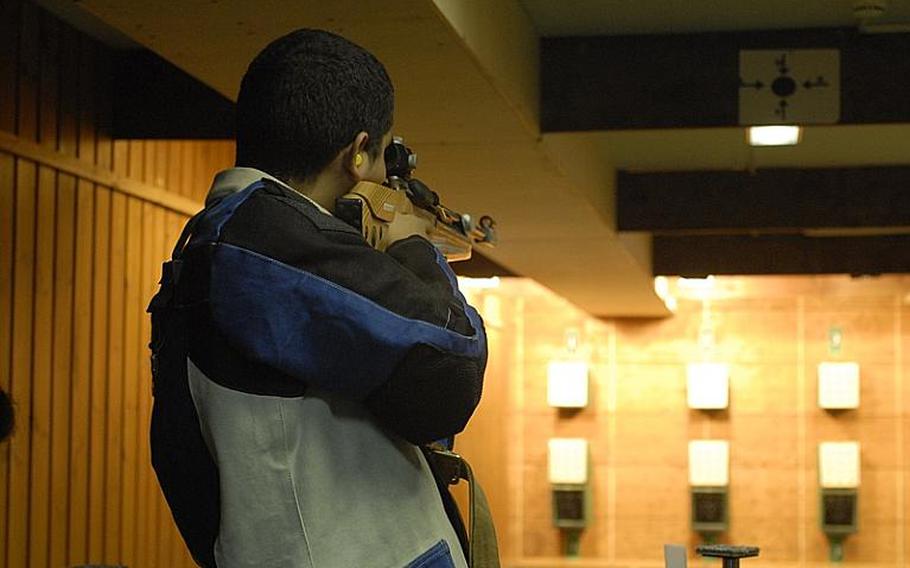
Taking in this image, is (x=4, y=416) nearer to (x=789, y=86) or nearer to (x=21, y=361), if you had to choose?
(x=21, y=361)

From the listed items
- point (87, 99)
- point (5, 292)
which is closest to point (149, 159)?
point (87, 99)

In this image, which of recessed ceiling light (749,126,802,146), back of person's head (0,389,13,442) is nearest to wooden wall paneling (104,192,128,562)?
back of person's head (0,389,13,442)

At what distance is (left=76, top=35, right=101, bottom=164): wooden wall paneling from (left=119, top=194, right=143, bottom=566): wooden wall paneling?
396mm

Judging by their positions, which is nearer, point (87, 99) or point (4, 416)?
point (4, 416)

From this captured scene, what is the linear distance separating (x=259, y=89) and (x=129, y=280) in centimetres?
419

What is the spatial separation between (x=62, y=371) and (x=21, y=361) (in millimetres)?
299

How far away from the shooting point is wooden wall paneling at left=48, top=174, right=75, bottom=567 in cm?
484

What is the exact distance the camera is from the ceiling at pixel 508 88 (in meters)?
3.08

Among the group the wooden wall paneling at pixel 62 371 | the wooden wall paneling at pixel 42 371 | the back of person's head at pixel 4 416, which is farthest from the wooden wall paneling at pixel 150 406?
the back of person's head at pixel 4 416

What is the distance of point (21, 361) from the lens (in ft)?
15.2

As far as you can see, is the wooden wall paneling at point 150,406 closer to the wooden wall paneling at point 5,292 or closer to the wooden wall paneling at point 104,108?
the wooden wall paneling at point 104,108

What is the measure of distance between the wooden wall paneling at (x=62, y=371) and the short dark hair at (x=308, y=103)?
364 centimetres

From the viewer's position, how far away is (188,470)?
1.42 metres

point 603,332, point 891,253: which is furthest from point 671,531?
point 891,253
